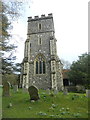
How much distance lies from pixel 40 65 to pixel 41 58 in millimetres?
1303

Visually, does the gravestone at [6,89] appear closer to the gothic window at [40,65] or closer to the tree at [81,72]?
the gothic window at [40,65]

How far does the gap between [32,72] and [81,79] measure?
8752 millimetres

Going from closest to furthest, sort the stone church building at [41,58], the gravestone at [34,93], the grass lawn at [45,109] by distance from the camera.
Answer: the grass lawn at [45,109] < the gravestone at [34,93] < the stone church building at [41,58]

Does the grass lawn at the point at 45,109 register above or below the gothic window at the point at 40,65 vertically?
below

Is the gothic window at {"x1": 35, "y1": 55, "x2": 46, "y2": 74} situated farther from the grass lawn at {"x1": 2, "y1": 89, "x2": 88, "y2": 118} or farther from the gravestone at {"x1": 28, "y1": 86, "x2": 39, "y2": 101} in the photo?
the gravestone at {"x1": 28, "y1": 86, "x2": 39, "y2": 101}

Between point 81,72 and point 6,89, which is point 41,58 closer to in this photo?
point 81,72

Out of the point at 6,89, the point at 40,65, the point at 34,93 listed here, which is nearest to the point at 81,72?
the point at 40,65

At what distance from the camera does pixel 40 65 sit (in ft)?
75.8

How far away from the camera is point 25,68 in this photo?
2236 cm

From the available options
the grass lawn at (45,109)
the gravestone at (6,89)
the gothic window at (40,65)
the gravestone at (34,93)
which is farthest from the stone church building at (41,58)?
the grass lawn at (45,109)

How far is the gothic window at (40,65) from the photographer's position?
22672 millimetres

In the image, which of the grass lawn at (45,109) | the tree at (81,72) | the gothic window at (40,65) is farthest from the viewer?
the gothic window at (40,65)

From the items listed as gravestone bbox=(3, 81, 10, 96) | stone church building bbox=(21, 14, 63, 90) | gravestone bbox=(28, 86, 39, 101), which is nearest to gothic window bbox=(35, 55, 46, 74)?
stone church building bbox=(21, 14, 63, 90)

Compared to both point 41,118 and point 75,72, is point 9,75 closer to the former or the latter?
point 75,72
